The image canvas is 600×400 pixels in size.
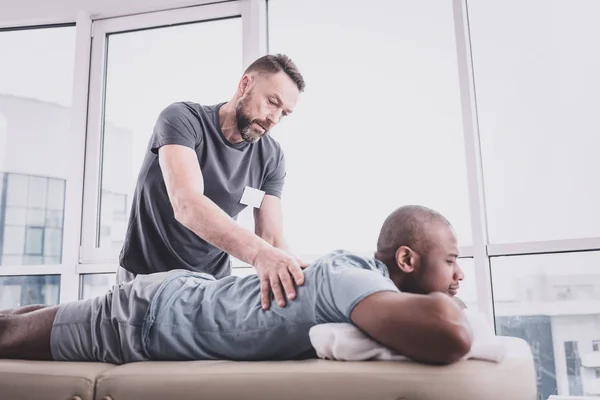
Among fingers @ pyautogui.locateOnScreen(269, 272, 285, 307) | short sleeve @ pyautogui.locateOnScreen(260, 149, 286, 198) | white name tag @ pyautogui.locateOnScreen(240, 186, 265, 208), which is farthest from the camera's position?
short sleeve @ pyautogui.locateOnScreen(260, 149, 286, 198)

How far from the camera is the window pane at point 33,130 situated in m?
3.01

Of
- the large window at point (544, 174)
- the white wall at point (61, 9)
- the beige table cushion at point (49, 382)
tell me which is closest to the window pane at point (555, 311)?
the large window at point (544, 174)

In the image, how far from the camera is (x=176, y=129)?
178 centimetres

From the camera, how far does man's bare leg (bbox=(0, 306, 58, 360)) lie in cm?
132

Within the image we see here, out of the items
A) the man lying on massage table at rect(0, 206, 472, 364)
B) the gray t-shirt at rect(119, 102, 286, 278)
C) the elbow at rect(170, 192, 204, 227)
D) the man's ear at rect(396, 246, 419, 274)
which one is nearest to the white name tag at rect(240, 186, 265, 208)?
the gray t-shirt at rect(119, 102, 286, 278)

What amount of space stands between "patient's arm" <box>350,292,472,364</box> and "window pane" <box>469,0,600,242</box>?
4.93 ft

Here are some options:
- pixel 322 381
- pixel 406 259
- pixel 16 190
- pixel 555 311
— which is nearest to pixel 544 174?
pixel 555 311

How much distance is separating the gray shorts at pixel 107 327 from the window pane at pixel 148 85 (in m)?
1.55

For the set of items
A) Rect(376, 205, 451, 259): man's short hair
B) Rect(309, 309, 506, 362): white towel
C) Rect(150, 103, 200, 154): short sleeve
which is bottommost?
Rect(309, 309, 506, 362): white towel

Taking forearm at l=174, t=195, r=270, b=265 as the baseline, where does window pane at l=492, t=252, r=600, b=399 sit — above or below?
below

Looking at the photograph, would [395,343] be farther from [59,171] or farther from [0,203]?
[0,203]

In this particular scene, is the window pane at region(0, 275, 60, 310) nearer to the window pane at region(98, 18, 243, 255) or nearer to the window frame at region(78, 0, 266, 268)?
the window frame at region(78, 0, 266, 268)

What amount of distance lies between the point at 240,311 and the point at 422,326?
0.43m

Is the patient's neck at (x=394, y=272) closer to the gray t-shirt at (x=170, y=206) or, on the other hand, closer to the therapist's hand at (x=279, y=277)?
the therapist's hand at (x=279, y=277)
